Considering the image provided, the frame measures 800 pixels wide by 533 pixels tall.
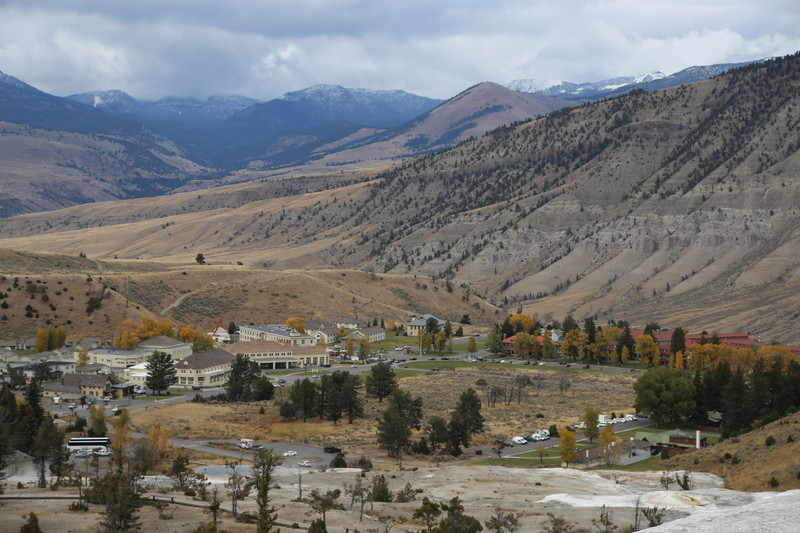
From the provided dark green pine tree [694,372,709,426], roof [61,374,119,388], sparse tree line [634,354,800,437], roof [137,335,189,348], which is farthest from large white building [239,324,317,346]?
dark green pine tree [694,372,709,426]

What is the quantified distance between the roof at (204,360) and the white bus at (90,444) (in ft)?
99.2

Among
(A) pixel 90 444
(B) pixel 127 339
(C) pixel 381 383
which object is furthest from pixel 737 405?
(B) pixel 127 339

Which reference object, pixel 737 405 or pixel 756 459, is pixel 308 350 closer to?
pixel 737 405

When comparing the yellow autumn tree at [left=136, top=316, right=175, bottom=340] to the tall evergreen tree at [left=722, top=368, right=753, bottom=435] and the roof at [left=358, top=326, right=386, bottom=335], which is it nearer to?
the roof at [left=358, top=326, right=386, bottom=335]

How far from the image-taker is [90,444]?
56969mm

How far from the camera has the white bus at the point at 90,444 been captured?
55903 millimetres

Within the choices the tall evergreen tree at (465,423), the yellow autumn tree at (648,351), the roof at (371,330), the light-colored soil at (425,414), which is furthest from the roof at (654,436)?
the roof at (371,330)

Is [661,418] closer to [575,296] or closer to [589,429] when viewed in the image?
[589,429]

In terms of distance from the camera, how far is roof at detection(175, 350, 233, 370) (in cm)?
8831

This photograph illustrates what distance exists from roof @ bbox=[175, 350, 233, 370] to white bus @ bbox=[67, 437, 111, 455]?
30.2 metres

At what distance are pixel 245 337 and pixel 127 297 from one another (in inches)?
688

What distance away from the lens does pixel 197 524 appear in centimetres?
3678

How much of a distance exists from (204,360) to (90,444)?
32.7 meters

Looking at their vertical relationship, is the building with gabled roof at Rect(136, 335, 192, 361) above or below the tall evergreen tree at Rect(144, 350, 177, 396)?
above
